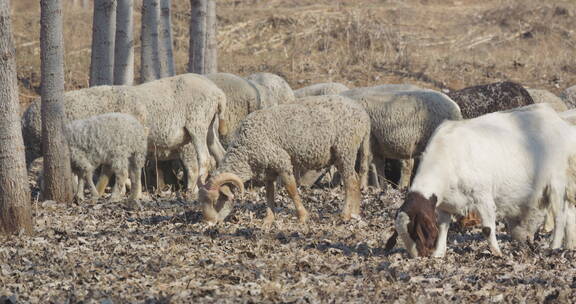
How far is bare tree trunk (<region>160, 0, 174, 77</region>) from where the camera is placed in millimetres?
18016

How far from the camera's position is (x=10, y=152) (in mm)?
9398

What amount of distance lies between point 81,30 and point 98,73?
1652cm

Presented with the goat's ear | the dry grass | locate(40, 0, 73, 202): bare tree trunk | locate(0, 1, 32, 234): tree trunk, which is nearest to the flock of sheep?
the goat's ear

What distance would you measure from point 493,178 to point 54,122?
5.76 meters

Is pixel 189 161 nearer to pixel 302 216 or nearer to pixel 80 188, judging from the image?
pixel 80 188

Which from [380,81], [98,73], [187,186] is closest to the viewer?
[187,186]

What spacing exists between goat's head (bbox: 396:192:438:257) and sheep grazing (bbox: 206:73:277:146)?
685cm

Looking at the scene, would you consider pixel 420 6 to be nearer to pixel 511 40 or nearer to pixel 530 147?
pixel 511 40

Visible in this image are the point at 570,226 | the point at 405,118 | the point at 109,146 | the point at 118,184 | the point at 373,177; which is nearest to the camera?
the point at 570,226

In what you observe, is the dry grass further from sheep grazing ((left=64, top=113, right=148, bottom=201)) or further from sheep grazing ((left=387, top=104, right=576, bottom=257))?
sheep grazing ((left=387, top=104, right=576, bottom=257))

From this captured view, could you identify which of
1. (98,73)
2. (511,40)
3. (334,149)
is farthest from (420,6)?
(334,149)

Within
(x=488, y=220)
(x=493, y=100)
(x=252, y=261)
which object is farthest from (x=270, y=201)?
(x=493, y=100)

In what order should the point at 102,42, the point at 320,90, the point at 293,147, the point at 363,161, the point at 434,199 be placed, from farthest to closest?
the point at 320,90 < the point at 102,42 < the point at 363,161 < the point at 293,147 < the point at 434,199

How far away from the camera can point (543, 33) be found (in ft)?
104
